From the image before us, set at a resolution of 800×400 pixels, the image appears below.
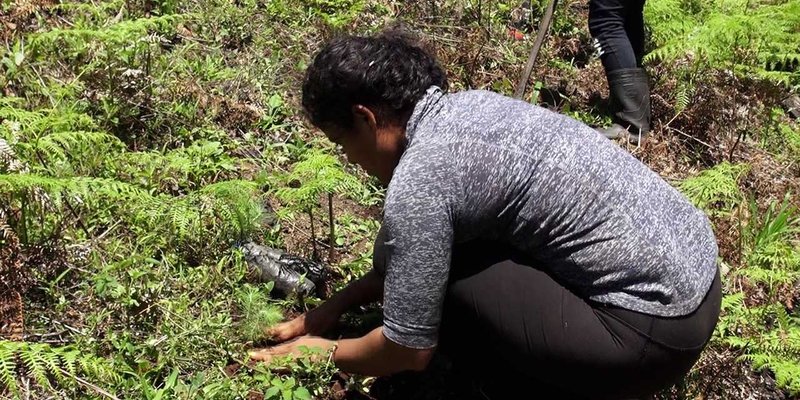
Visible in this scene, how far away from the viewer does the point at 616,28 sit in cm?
496

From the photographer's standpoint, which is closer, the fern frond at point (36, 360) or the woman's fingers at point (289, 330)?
the fern frond at point (36, 360)

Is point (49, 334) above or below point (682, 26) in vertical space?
below

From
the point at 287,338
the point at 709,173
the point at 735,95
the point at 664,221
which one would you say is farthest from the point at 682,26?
the point at 287,338

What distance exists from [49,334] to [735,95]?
4.34m

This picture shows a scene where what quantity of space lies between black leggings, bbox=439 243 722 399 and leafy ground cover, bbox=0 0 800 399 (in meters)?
0.65

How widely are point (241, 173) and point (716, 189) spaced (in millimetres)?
2565

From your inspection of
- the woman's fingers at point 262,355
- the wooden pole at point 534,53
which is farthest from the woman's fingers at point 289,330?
the wooden pole at point 534,53

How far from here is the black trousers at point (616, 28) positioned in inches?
195

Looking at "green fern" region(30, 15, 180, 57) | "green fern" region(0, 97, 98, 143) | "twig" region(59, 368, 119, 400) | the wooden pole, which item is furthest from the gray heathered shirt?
the wooden pole

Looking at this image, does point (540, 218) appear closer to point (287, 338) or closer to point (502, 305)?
point (502, 305)

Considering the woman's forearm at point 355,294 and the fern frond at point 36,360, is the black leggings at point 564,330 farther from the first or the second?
the fern frond at point 36,360

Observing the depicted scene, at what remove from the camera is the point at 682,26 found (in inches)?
209

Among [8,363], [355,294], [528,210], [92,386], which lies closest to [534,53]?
[355,294]

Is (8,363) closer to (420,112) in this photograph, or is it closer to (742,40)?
(420,112)
